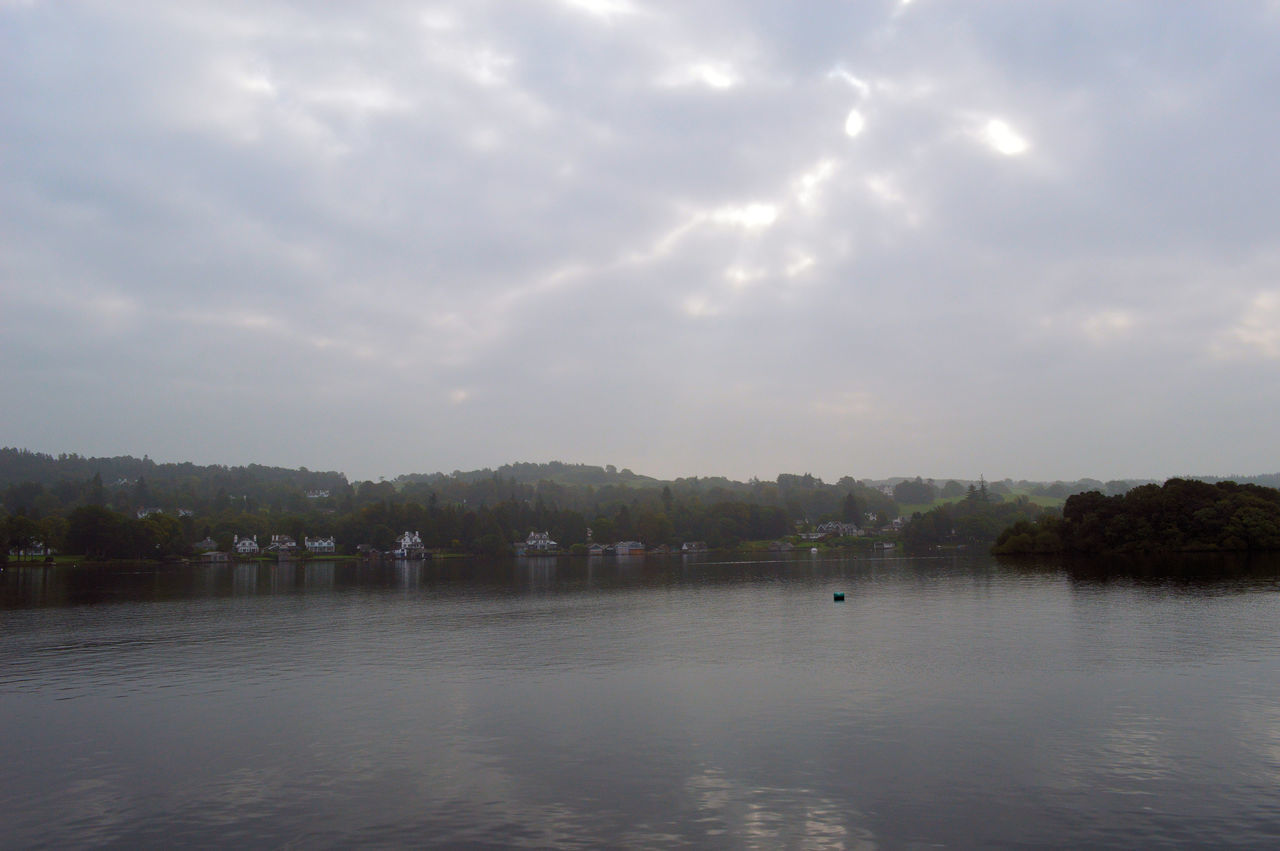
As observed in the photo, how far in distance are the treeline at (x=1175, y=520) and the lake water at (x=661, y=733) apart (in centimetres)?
7728

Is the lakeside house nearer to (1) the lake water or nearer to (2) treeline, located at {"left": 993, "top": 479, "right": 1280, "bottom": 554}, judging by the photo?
(1) the lake water

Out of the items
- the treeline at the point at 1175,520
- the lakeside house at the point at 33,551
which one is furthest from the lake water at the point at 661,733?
the lakeside house at the point at 33,551

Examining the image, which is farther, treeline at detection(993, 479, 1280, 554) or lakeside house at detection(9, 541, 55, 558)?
lakeside house at detection(9, 541, 55, 558)

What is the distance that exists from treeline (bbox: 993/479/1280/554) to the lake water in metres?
77.3

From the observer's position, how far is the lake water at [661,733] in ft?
68.0

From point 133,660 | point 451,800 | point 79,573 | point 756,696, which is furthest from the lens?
point 79,573

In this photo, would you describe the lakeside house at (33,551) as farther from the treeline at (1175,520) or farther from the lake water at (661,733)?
the treeline at (1175,520)

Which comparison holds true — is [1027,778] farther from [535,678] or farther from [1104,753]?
[535,678]

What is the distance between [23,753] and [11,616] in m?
58.7

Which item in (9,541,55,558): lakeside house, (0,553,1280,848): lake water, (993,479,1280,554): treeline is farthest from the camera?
(9,541,55,558): lakeside house

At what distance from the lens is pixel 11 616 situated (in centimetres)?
7419

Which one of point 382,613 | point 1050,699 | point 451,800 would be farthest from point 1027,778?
point 382,613

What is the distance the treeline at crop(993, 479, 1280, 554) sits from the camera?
418 feet

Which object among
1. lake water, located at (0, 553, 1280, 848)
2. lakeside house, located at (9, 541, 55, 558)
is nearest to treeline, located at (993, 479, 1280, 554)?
lake water, located at (0, 553, 1280, 848)
